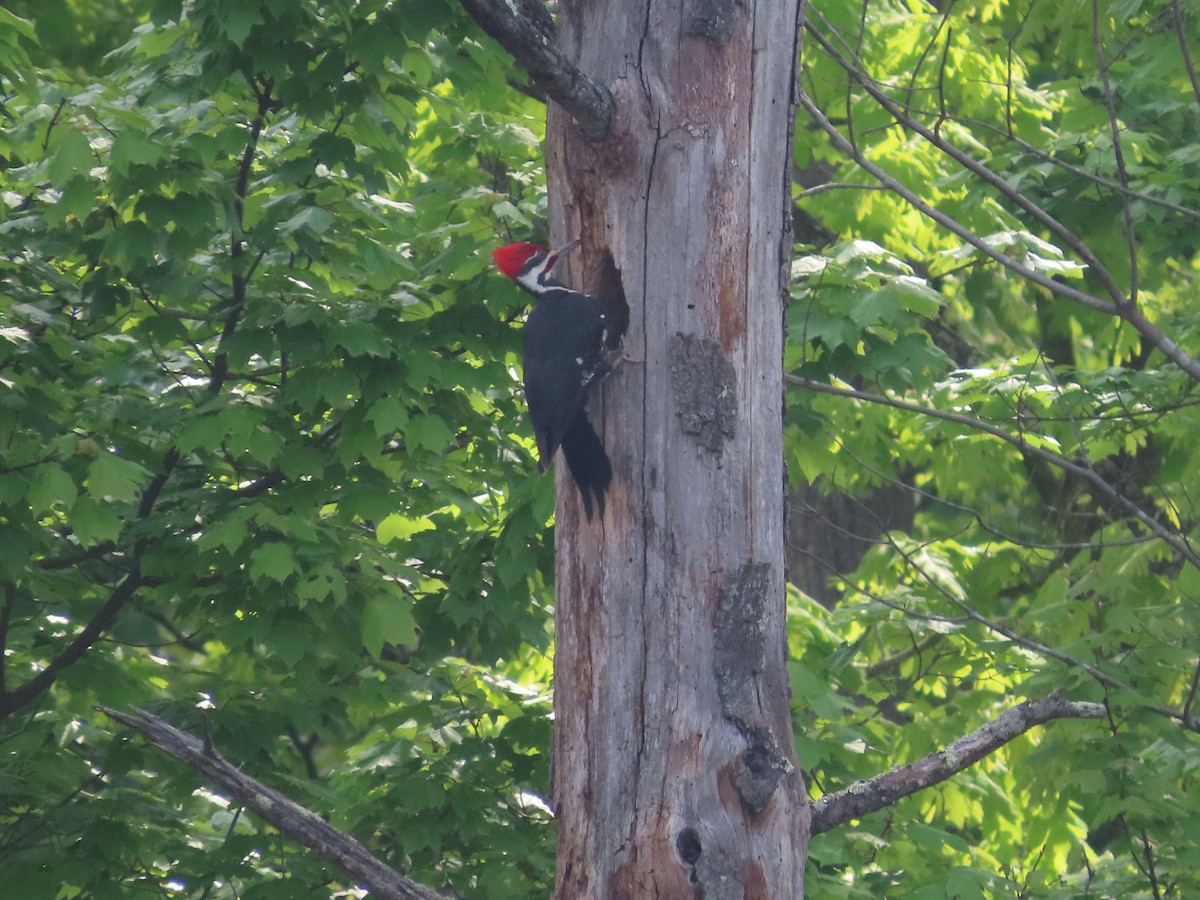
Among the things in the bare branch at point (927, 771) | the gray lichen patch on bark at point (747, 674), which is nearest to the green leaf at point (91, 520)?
the gray lichen patch on bark at point (747, 674)

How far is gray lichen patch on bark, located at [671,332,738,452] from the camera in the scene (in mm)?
2777

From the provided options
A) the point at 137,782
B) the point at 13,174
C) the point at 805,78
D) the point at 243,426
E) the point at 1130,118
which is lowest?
the point at 137,782

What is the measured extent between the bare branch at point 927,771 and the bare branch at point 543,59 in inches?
63.0

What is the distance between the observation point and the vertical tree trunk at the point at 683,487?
2.59 m

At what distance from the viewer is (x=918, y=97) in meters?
7.35

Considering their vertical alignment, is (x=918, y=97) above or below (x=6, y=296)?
above

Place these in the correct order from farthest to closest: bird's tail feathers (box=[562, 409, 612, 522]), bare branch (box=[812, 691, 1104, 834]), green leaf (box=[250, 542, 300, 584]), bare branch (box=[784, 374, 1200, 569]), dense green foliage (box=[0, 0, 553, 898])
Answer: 1. bare branch (box=[784, 374, 1200, 569])
2. dense green foliage (box=[0, 0, 553, 898])
3. green leaf (box=[250, 542, 300, 584])
4. bird's tail feathers (box=[562, 409, 612, 522])
5. bare branch (box=[812, 691, 1104, 834])

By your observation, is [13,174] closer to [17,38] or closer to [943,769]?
[17,38]

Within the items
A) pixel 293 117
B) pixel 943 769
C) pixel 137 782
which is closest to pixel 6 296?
pixel 293 117

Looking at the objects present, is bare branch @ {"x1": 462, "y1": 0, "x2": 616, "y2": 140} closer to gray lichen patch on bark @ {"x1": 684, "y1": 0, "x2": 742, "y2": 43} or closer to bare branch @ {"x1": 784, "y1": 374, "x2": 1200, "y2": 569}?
gray lichen patch on bark @ {"x1": 684, "y1": 0, "x2": 742, "y2": 43}

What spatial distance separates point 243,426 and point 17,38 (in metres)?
1.32

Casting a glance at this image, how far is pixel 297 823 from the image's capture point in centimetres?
261

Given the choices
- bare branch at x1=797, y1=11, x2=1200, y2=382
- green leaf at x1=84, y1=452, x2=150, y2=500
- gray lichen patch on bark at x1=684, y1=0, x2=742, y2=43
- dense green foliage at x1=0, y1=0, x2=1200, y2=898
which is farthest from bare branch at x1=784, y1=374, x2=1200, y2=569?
green leaf at x1=84, y1=452, x2=150, y2=500

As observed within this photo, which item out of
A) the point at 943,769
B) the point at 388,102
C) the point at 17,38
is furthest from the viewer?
the point at 388,102
